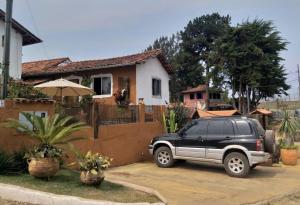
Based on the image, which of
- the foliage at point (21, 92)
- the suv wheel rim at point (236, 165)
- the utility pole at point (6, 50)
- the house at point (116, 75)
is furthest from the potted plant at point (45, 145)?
the house at point (116, 75)

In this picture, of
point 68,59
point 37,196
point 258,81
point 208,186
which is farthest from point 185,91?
point 37,196

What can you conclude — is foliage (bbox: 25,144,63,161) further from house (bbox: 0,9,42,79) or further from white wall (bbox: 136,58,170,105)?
white wall (bbox: 136,58,170,105)

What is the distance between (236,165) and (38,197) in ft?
22.9

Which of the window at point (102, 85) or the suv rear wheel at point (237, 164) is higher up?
the window at point (102, 85)

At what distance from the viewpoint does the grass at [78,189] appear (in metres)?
7.12

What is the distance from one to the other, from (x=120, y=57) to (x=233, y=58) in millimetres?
18355

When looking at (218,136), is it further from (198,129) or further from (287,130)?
(287,130)

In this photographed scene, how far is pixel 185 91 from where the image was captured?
54.6 meters

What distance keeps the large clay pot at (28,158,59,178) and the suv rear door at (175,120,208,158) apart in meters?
5.97

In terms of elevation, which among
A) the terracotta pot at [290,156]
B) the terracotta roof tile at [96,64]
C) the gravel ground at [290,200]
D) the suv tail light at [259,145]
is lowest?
the gravel ground at [290,200]

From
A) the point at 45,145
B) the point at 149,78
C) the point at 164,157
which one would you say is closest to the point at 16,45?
the point at 149,78

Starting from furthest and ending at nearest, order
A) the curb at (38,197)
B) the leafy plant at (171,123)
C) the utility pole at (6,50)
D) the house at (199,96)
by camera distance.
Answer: the house at (199,96), the leafy plant at (171,123), the utility pole at (6,50), the curb at (38,197)

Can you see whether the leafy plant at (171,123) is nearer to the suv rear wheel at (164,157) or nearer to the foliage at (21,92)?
the suv rear wheel at (164,157)

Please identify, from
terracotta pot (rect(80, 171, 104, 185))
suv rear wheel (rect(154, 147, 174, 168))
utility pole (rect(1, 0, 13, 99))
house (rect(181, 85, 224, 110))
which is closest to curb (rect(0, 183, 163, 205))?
terracotta pot (rect(80, 171, 104, 185))
